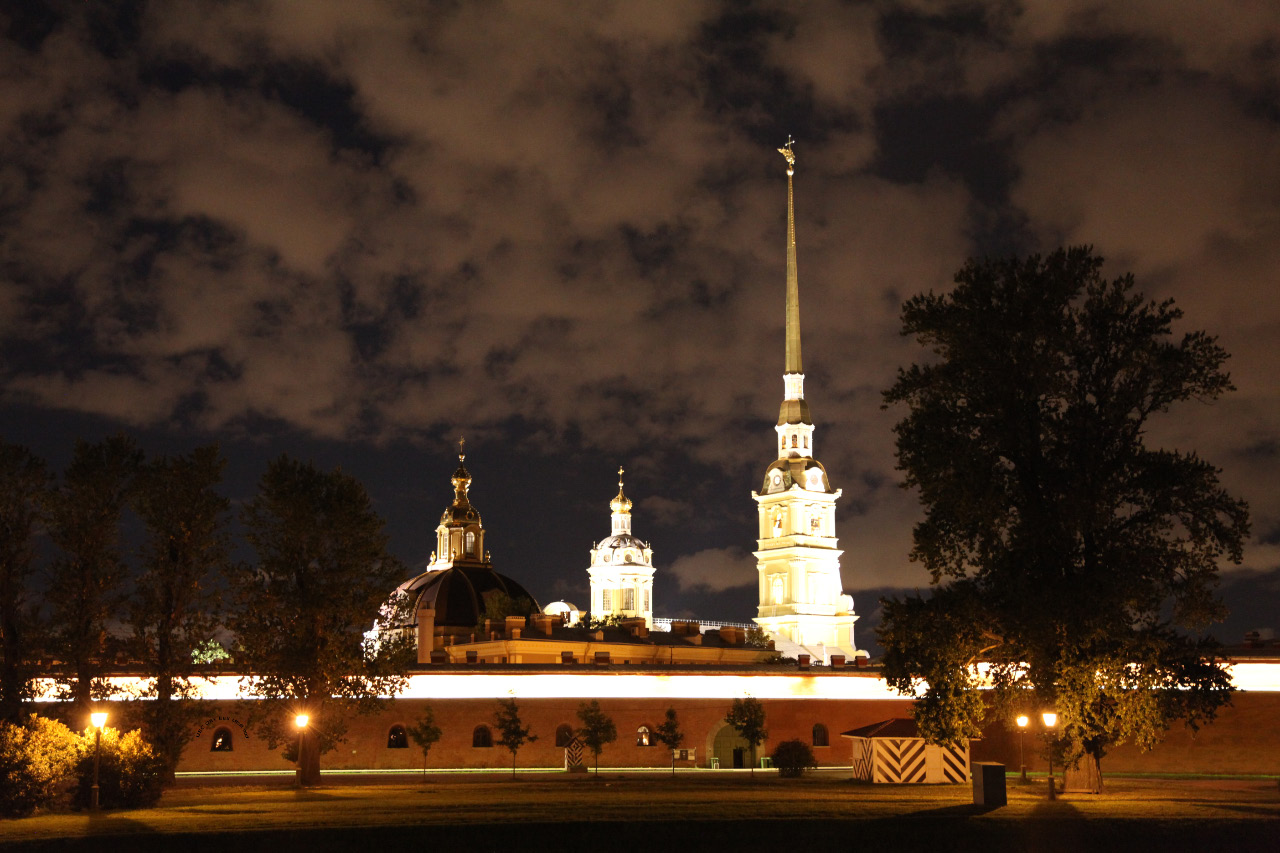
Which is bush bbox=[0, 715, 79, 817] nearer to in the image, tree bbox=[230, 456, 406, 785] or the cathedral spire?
tree bbox=[230, 456, 406, 785]

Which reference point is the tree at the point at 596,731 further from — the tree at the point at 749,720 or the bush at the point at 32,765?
the bush at the point at 32,765

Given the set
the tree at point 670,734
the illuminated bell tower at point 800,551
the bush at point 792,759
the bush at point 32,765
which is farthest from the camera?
the illuminated bell tower at point 800,551

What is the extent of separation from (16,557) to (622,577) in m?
95.6

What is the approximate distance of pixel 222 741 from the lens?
49.9 m

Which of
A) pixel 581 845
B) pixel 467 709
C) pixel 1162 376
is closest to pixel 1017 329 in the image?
pixel 1162 376

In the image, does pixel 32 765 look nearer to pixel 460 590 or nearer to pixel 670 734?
pixel 670 734

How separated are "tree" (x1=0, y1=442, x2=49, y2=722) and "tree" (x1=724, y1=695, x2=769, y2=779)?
25.9 metres

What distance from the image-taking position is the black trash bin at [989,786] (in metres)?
26.3

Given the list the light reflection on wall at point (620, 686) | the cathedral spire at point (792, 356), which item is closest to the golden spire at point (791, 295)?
the cathedral spire at point (792, 356)

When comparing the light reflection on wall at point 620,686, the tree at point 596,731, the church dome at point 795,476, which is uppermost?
the church dome at point 795,476

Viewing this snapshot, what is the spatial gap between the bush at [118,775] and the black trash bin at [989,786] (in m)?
17.7

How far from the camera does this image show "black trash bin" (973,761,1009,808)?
86.3 ft

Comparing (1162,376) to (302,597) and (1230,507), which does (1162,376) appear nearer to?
(1230,507)

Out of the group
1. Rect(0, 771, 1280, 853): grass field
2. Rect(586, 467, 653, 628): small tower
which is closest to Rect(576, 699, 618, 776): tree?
Rect(0, 771, 1280, 853): grass field
